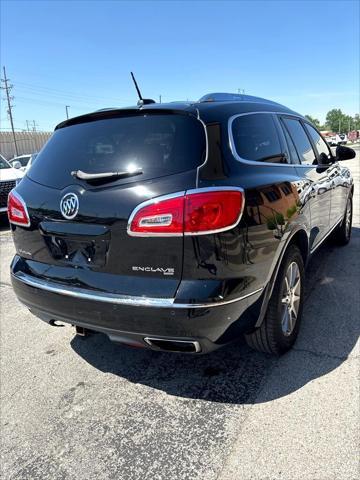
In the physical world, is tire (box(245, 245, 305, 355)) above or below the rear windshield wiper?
below

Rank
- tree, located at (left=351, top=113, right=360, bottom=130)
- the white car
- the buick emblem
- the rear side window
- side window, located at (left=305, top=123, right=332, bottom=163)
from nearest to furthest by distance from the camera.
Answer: the buick emblem < the rear side window < side window, located at (left=305, top=123, right=332, bottom=163) < the white car < tree, located at (left=351, top=113, right=360, bottom=130)

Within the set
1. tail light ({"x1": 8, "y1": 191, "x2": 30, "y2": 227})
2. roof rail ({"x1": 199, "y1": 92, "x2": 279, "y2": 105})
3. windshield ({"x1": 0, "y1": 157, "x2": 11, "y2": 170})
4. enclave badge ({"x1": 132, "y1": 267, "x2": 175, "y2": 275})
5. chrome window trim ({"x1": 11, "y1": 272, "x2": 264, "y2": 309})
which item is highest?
roof rail ({"x1": 199, "y1": 92, "x2": 279, "y2": 105})

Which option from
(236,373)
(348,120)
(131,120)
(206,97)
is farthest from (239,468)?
(348,120)

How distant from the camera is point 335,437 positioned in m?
2.20

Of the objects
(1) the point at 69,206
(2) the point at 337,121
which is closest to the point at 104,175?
(1) the point at 69,206

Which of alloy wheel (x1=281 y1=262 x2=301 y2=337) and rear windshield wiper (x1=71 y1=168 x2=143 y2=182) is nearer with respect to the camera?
rear windshield wiper (x1=71 y1=168 x2=143 y2=182)

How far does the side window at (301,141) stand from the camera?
3.62 m

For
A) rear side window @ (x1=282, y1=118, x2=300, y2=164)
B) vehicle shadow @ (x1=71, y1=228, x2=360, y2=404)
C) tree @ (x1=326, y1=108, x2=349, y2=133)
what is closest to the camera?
vehicle shadow @ (x1=71, y1=228, x2=360, y2=404)

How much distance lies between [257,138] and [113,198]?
1.13 meters

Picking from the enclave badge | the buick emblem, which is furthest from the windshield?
the enclave badge

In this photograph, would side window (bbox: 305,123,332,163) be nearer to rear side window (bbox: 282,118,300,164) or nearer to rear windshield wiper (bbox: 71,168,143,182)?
rear side window (bbox: 282,118,300,164)

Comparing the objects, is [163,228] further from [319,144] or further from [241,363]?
[319,144]

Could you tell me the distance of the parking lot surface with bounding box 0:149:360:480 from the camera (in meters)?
2.10

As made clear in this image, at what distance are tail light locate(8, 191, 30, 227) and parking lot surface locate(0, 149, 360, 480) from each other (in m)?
1.10
